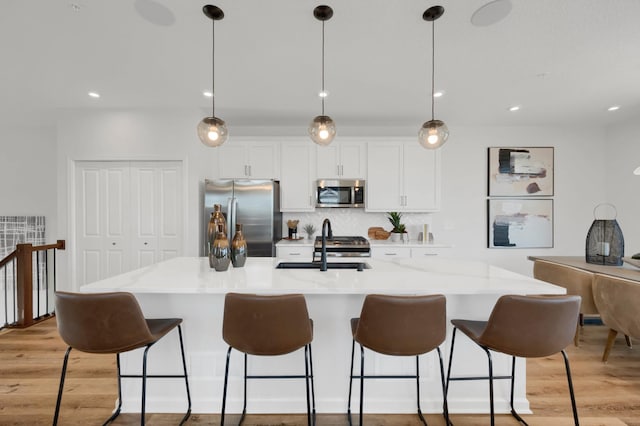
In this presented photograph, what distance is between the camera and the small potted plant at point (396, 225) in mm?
4281

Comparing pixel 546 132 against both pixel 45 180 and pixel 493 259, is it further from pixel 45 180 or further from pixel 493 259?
pixel 45 180

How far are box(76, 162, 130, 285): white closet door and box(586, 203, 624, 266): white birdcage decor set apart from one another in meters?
5.46

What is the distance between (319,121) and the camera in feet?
7.43

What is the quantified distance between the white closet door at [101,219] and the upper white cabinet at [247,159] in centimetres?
128

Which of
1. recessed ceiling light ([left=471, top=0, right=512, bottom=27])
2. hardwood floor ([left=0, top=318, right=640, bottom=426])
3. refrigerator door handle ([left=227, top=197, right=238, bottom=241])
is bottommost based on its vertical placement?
hardwood floor ([left=0, top=318, right=640, bottom=426])

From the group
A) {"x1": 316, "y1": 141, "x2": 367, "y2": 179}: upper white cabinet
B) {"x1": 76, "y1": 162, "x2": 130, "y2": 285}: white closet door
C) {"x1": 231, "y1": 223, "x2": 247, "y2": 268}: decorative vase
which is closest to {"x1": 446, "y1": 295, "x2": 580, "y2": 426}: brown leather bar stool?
{"x1": 231, "y1": 223, "x2": 247, "y2": 268}: decorative vase

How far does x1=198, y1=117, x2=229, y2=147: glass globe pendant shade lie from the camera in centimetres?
232

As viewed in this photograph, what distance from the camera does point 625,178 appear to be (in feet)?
14.0

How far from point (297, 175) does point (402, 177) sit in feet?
4.96

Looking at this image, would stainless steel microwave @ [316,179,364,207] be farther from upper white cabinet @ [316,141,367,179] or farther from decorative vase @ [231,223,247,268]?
decorative vase @ [231,223,247,268]

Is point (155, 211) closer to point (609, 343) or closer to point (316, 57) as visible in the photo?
point (316, 57)

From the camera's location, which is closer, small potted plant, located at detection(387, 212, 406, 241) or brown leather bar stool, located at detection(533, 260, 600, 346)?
brown leather bar stool, located at detection(533, 260, 600, 346)

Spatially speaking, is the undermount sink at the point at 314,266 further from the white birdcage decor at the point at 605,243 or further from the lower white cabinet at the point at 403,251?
the white birdcage decor at the point at 605,243

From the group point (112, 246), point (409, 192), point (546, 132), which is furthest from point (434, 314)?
point (546, 132)
